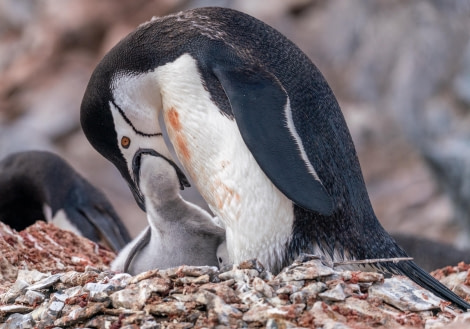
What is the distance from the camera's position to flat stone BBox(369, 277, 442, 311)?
2.42 meters

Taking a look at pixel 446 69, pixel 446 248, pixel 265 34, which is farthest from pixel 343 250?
pixel 446 69

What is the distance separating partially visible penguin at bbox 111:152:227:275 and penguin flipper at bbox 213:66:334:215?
0.47 m

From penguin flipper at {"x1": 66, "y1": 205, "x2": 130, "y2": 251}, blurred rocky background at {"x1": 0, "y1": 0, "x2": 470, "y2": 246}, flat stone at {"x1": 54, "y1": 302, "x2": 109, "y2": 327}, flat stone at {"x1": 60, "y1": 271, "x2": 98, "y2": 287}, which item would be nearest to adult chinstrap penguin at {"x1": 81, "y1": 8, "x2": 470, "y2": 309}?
flat stone at {"x1": 60, "y1": 271, "x2": 98, "y2": 287}

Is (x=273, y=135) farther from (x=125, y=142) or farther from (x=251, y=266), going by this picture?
(x=125, y=142)

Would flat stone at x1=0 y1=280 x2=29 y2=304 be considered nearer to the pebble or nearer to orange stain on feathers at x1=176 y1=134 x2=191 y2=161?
the pebble

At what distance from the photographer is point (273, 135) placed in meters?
2.80

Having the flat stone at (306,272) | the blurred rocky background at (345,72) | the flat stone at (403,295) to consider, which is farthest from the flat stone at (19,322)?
the blurred rocky background at (345,72)

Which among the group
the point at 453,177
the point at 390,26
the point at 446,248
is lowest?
the point at 446,248

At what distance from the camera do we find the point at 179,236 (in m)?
3.15

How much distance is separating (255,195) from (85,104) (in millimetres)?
815

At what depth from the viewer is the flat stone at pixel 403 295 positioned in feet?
7.93

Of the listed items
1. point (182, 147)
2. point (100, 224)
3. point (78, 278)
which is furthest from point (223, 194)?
point (100, 224)

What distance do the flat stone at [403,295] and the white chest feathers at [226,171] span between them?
504mm

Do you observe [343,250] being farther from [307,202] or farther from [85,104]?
[85,104]
